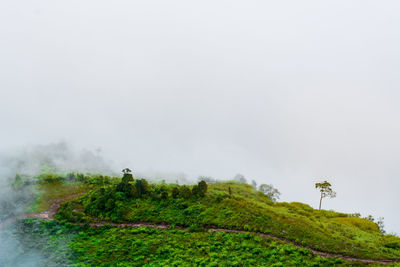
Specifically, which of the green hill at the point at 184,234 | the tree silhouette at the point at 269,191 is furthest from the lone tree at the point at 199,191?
the tree silhouette at the point at 269,191

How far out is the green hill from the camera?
1109 inches

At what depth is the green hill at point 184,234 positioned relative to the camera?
28172mm

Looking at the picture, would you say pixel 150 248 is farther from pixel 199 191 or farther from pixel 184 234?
pixel 199 191

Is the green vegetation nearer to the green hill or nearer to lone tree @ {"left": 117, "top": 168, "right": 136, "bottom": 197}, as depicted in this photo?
the green hill

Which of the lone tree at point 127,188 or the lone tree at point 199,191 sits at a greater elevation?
the lone tree at point 199,191

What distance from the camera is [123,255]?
94.8 feet

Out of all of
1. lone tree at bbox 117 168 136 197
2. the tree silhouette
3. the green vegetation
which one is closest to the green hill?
lone tree at bbox 117 168 136 197

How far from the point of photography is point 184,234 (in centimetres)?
3262

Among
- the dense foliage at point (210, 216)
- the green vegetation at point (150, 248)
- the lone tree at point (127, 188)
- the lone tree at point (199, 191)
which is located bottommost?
the green vegetation at point (150, 248)

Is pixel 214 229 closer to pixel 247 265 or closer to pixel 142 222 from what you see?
pixel 247 265

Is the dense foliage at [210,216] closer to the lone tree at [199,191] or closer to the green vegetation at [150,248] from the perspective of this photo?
the lone tree at [199,191]

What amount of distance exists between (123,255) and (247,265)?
13.9 meters

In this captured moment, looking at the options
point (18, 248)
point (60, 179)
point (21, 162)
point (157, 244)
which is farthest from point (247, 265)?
point (21, 162)

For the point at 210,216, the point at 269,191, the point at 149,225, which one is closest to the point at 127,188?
the point at 149,225
